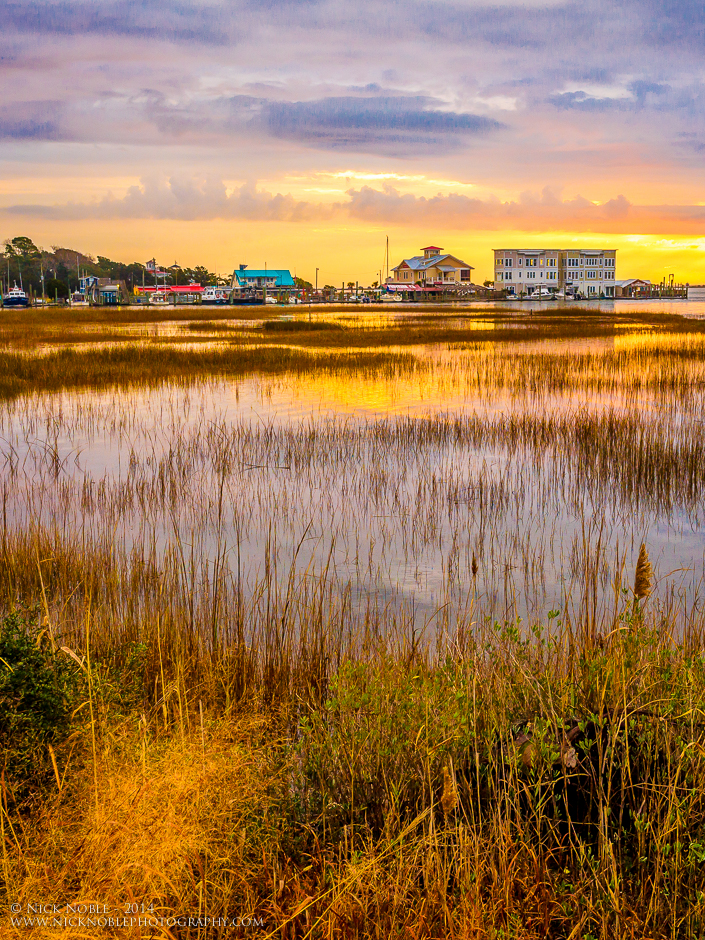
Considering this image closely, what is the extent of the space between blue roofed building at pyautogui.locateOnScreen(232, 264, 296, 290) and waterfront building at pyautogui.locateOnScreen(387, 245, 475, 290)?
2460 cm

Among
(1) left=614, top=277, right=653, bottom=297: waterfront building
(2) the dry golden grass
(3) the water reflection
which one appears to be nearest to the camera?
(2) the dry golden grass

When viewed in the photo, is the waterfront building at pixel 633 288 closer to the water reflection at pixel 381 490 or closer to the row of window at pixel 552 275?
the row of window at pixel 552 275

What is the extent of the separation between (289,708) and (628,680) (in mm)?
1922

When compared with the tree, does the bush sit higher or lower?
lower

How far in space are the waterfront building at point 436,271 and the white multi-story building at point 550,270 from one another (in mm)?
6579

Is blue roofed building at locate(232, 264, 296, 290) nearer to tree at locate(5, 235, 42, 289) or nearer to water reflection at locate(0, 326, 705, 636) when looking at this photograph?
tree at locate(5, 235, 42, 289)

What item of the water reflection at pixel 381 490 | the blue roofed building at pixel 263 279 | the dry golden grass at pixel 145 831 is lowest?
the dry golden grass at pixel 145 831

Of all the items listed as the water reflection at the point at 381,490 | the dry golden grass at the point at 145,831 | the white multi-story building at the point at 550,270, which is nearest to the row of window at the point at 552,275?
the white multi-story building at the point at 550,270

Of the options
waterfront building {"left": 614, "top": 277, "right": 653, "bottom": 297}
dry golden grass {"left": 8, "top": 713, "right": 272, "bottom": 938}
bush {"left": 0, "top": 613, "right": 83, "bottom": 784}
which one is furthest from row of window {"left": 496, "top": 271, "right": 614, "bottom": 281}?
dry golden grass {"left": 8, "top": 713, "right": 272, "bottom": 938}

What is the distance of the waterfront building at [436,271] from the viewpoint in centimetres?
15075

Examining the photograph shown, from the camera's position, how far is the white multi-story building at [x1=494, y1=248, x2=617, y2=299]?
490 ft

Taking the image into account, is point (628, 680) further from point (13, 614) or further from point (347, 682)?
point (13, 614)

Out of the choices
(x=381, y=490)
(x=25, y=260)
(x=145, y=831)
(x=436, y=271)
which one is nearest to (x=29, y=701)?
(x=145, y=831)

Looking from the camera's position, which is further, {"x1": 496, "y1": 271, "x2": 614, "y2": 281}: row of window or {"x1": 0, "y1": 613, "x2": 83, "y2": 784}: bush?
{"x1": 496, "y1": 271, "x2": 614, "y2": 281}: row of window
